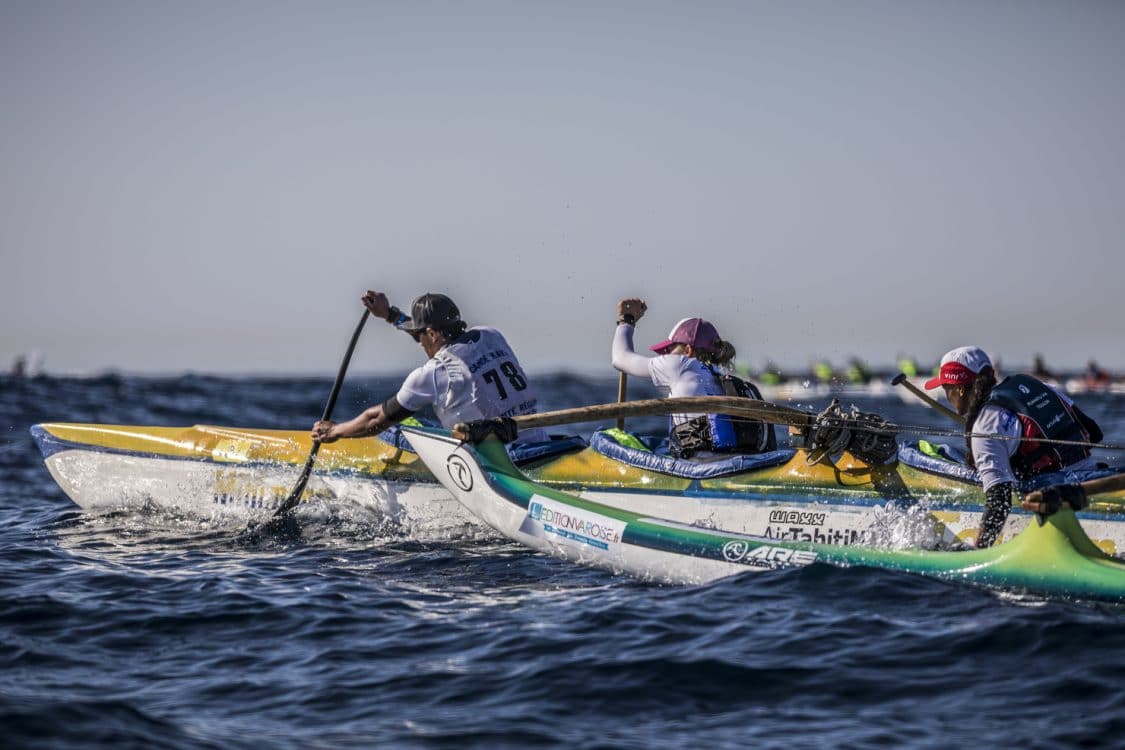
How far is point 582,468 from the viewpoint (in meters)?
9.41

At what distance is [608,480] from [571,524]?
108 cm

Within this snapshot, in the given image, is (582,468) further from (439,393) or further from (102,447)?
(102,447)

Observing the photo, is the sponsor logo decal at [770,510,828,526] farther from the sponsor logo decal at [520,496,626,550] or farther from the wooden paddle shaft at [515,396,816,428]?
the sponsor logo decal at [520,496,626,550]

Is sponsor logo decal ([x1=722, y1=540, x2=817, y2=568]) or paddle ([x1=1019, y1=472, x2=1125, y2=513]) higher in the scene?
paddle ([x1=1019, y1=472, x2=1125, y2=513])

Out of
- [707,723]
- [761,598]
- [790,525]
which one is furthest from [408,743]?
[790,525]

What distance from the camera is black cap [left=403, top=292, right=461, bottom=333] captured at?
9500 millimetres

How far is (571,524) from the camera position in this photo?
8.21m

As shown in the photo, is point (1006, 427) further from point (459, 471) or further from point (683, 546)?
point (459, 471)

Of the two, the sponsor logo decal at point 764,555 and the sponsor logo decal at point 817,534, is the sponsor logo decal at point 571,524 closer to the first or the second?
the sponsor logo decal at point 764,555

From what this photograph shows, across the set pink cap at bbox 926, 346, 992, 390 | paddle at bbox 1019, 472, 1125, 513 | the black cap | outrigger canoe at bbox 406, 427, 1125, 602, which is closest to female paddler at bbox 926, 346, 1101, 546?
pink cap at bbox 926, 346, 992, 390

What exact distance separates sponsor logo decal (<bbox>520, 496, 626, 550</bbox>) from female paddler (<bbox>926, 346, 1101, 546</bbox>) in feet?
7.72

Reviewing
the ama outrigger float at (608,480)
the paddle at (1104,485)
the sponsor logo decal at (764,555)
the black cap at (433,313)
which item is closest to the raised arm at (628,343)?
the ama outrigger float at (608,480)

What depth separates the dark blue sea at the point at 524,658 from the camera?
16.3 ft

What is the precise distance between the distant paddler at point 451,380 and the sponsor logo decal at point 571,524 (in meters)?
1.16
